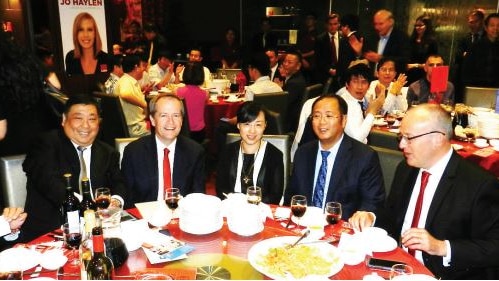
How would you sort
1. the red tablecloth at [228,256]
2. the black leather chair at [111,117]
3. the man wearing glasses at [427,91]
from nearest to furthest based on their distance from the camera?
the red tablecloth at [228,256], the black leather chair at [111,117], the man wearing glasses at [427,91]

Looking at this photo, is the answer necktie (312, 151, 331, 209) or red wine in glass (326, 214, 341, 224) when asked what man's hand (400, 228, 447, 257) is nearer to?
red wine in glass (326, 214, 341, 224)

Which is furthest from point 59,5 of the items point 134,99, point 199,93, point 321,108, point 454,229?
point 454,229

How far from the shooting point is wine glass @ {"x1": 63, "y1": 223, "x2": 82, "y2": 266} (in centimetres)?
173

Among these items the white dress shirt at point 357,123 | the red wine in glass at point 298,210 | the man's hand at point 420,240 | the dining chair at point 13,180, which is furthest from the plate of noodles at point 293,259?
the white dress shirt at point 357,123

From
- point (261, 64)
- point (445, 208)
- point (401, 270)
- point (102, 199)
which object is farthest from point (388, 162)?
point (261, 64)

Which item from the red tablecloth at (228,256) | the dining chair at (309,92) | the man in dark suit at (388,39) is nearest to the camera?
the red tablecloth at (228,256)

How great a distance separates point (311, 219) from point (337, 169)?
2.04ft

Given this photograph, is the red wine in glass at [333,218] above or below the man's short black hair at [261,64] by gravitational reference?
below

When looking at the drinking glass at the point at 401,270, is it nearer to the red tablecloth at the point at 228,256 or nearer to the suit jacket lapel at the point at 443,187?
the red tablecloth at the point at 228,256

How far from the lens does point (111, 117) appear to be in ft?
14.7

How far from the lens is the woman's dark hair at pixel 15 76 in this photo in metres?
2.30

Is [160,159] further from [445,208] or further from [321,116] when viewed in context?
[445,208]

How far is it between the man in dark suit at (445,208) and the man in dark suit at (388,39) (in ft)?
14.2

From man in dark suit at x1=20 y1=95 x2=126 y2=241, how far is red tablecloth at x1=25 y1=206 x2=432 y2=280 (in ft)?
2.14
